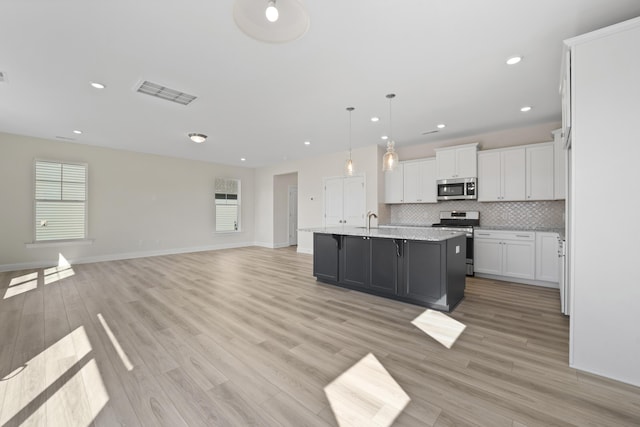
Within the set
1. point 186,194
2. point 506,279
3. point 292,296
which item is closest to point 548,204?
point 506,279

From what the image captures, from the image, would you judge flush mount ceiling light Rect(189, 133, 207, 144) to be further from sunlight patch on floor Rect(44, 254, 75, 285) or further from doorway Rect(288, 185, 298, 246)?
doorway Rect(288, 185, 298, 246)

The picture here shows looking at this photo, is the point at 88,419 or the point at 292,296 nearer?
the point at 88,419

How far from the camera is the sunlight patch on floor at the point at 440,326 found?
261 centimetres

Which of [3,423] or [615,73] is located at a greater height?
A: [615,73]

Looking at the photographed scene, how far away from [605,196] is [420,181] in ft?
13.2

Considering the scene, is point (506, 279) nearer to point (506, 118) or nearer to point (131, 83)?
point (506, 118)

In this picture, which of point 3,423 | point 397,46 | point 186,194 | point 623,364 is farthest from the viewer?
point 186,194

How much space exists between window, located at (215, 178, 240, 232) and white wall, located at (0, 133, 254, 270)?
0.21 metres

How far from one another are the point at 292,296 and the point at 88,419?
8.30 ft

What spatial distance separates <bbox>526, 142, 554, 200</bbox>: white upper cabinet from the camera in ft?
14.9

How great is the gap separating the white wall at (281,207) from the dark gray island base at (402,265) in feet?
16.3

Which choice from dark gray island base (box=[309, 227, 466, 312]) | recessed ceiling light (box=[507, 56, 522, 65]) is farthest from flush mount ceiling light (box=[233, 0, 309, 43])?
dark gray island base (box=[309, 227, 466, 312])

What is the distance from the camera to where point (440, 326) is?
9.43ft

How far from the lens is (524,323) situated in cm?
296
